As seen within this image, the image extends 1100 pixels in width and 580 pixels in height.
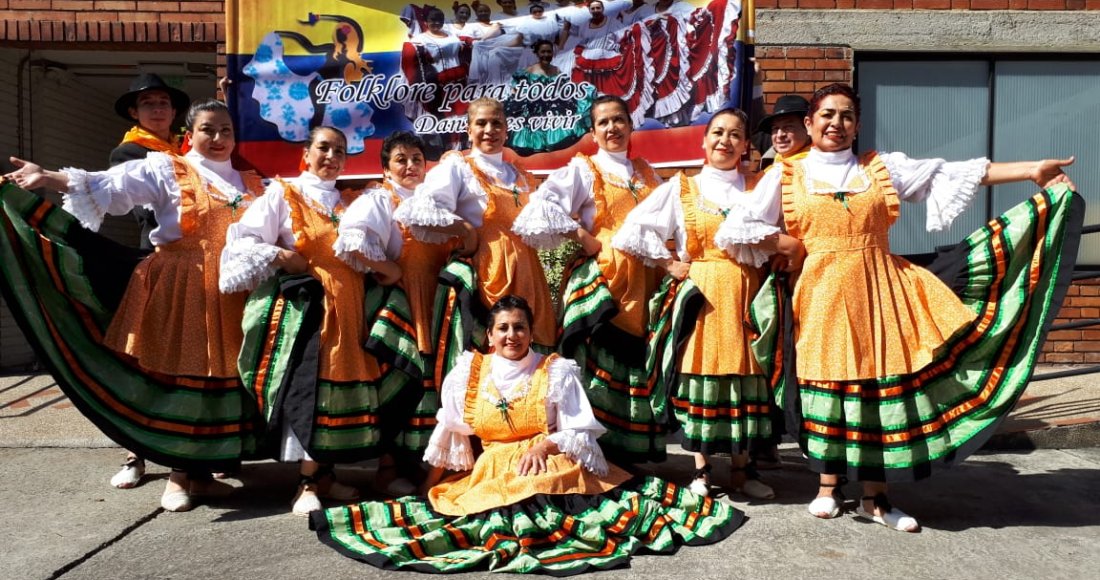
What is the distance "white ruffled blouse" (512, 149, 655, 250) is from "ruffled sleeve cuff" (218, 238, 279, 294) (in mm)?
1017

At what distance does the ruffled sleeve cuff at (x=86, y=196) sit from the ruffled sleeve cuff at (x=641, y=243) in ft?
6.99

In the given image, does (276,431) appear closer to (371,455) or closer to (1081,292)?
(371,455)

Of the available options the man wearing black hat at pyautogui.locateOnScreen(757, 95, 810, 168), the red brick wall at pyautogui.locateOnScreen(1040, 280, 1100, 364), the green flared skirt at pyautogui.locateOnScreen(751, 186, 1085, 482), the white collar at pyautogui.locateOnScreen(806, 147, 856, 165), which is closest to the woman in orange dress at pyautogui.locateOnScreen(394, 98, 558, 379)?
the green flared skirt at pyautogui.locateOnScreen(751, 186, 1085, 482)

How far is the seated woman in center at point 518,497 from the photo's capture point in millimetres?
3391

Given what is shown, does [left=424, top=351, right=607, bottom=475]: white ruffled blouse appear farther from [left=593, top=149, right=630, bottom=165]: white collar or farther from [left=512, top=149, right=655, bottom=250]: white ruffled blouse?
[left=593, top=149, right=630, bottom=165]: white collar

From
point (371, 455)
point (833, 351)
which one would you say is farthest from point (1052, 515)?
point (371, 455)

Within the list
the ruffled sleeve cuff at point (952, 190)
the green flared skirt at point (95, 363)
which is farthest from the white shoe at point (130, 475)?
the ruffled sleeve cuff at point (952, 190)

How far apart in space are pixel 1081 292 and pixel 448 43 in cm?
490

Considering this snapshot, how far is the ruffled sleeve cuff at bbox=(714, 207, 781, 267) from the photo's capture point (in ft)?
12.7

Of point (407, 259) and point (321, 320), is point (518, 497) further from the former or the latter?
point (407, 259)

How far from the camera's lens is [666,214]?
412cm

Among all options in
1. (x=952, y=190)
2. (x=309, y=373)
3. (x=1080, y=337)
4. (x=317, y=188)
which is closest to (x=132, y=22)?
(x=317, y=188)

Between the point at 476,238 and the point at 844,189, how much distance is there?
154 cm

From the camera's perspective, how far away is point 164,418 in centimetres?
404
